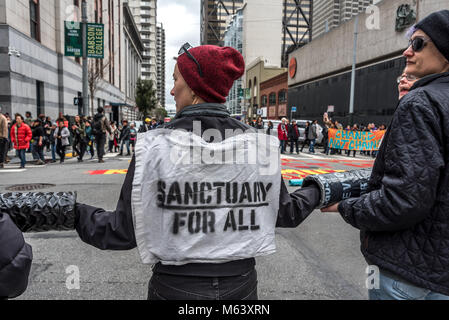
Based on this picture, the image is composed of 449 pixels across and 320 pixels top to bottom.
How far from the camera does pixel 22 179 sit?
32.8 ft

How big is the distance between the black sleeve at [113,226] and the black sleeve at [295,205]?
0.65 metres

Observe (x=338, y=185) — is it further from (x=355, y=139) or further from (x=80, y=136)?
(x=355, y=139)

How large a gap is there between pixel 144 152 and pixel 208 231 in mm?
399

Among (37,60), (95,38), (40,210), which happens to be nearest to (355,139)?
(95,38)

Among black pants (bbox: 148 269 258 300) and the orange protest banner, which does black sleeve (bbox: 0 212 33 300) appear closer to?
black pants (bbox: 148 269 258 300)

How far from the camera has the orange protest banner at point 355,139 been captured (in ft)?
63.0

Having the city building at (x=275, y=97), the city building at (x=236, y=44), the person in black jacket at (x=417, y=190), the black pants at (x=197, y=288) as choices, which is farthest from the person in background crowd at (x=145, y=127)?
the city building at (x=236, y=44)

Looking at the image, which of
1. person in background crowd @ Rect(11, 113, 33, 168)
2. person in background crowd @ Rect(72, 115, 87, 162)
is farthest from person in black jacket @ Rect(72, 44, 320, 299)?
person in background crowd @ Rect(72, 115, 87, 162)

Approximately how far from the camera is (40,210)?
1419 mm

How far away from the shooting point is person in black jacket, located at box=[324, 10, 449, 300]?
4.48 ft

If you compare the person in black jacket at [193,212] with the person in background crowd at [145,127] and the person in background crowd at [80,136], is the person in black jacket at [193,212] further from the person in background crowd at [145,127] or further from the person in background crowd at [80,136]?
the person in background crowd at [145,127]

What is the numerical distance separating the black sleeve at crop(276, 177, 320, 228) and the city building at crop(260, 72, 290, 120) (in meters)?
54.0

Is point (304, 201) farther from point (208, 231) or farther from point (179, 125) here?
point (179, 125)

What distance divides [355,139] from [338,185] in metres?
19.0
